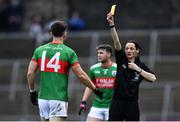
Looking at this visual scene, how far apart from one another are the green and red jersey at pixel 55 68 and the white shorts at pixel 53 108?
0.23 feet

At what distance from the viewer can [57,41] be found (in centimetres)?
1576

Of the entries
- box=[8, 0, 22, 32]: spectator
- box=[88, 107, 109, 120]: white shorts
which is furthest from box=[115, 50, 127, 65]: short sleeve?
box=[8, 0, 22, 32]: spectator

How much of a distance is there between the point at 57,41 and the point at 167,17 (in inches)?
641

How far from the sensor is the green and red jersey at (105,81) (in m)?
18.4

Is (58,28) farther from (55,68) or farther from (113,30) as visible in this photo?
(113,30)

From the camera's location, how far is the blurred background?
26609 millimetres

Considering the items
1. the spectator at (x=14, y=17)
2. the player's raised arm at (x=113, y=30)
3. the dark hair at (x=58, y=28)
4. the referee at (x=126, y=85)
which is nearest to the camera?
the dark hair at (x=58, y=28)

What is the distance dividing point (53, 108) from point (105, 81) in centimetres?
301

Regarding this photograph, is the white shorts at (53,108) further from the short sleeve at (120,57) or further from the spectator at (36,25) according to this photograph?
the spectator at (36,25)

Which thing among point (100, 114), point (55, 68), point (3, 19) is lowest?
point (100, 114)

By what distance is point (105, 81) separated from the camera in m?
18.5

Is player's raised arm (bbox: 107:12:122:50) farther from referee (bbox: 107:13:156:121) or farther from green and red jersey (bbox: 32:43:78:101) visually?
green and red jersey (bbox: 32:43:78:101)

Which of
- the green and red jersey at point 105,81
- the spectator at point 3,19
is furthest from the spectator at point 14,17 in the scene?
the green and red jersey at point 105,81

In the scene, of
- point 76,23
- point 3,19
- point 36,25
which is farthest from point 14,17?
point 76,23
